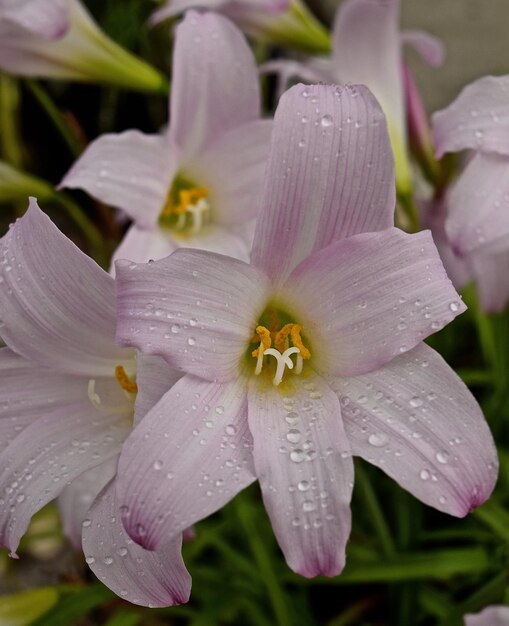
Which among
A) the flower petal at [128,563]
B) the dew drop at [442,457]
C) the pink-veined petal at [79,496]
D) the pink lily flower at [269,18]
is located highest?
the pink lily flower at [269,18]

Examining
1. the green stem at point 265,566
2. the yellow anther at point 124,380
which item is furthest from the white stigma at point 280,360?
the green stem at point 265,566

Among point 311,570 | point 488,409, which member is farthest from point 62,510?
point 488,409

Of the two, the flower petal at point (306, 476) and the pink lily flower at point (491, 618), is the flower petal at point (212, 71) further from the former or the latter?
the pink lily flower at point (491, 618)

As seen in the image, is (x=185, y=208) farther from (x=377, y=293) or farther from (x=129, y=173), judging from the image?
(x=377, y=293)

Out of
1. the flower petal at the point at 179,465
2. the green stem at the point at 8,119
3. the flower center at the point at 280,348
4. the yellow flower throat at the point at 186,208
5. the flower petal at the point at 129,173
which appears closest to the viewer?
the flower petal at the point at 179,465

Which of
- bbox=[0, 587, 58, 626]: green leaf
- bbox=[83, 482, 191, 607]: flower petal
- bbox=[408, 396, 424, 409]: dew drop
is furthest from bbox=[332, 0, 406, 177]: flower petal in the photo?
bbox=[0, 587, 58, 626]: green leaf

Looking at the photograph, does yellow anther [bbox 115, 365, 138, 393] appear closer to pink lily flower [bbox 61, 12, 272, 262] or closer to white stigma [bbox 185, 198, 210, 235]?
pink lily flower [bbox 61, 12, 272, 262]

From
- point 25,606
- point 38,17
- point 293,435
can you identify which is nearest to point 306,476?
point 293,435

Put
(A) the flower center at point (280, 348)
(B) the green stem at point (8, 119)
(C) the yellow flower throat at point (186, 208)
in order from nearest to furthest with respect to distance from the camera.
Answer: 1. (A) the flower center at point (280, 348)
2. (C) the yellow flower throat at point (186, 208)
3. (B) the green stem at point (8, 119)
